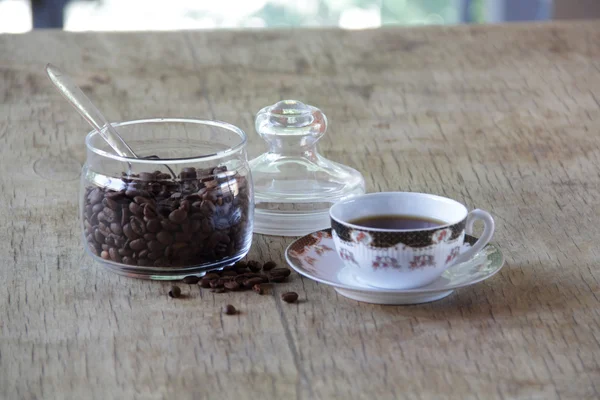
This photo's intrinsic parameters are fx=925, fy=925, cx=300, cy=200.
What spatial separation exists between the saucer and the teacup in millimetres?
12

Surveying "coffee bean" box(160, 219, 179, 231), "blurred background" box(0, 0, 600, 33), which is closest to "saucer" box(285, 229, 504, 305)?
"coffee bean" box(160, 219, 179, 231)

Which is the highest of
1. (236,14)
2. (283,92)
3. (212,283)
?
(212,283)

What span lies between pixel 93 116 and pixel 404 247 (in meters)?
0.38

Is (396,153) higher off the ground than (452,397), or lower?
lower

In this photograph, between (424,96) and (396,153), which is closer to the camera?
(396,153)

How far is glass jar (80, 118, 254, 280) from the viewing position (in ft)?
2.86

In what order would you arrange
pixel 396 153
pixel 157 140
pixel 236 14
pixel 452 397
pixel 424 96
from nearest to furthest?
pixel 452 397
pixel 157 140
pixel 396 153
pixel 424 96
pixel 236 14

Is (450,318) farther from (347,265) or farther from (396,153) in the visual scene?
(396,153)

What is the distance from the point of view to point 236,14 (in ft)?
13.5

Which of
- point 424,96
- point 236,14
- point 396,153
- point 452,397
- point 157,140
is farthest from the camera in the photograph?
point 236,14

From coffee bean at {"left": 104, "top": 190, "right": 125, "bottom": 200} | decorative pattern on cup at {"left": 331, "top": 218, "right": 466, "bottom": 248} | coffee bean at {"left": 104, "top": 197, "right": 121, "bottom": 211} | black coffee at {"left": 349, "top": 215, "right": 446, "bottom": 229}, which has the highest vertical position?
decorative pattern on cup at {"left": 331, "top": 218, "right": 466, "bottom": 248}

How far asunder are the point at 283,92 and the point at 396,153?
1.18 ft

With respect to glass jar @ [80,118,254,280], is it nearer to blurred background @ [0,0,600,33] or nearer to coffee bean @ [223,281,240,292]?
coffee bean @ [223,281,240,292]

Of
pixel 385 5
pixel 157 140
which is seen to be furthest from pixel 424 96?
pixel 385 5
